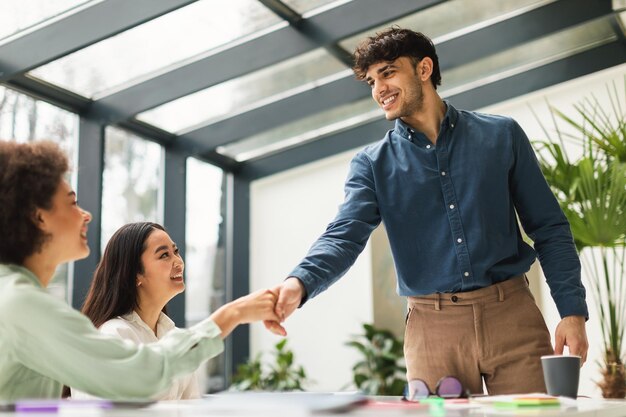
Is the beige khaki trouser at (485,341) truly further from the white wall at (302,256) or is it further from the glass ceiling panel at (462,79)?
the white wall at (302,256)

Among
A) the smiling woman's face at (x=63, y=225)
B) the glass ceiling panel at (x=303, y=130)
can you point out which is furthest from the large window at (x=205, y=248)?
the smiling woman's face at (x=63, y=225)

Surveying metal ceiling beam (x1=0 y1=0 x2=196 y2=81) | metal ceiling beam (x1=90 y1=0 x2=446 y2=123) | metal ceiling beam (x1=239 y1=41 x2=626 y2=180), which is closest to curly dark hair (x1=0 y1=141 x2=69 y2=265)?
metal ceiling beam (x1=0 y1=0 x2=196 y2=81)

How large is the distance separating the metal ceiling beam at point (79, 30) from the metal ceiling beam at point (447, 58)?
1.95 metres

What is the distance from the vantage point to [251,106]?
5.96 metres

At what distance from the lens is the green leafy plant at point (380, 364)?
20.7ft

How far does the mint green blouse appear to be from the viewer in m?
1.21

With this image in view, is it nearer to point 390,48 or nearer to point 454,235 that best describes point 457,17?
point 390,48

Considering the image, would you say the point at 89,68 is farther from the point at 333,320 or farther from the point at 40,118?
the point at 333,320

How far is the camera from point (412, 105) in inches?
88.5

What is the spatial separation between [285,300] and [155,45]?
3273 millimetres

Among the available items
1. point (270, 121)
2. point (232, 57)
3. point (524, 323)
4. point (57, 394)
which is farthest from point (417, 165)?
point (270, 121)

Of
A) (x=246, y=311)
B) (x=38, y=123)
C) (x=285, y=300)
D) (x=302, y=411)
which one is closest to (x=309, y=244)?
(x=38, y=123)

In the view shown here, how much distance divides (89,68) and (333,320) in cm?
326

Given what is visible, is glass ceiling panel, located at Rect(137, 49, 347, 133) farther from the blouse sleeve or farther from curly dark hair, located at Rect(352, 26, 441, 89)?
the blouse sleeve
